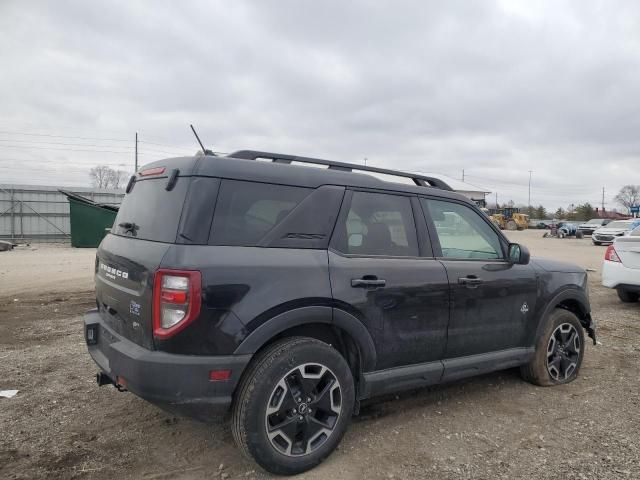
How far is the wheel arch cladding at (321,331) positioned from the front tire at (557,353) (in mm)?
1977

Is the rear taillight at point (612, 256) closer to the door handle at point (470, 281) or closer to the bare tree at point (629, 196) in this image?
the door handle at point (470, 281)

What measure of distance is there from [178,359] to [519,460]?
229 centimetres

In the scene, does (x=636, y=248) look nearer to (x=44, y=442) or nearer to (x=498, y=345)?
(x=498, y=345)

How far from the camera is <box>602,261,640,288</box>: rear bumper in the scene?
778cm

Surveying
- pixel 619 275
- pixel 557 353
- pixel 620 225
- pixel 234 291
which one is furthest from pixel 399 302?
pixel 620 225

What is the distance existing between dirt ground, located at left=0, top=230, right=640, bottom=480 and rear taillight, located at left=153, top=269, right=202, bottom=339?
101cm

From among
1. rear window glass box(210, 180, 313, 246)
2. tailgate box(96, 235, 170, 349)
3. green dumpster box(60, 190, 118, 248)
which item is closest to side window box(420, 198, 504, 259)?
rear window glass box(210, 180, 313, 246)

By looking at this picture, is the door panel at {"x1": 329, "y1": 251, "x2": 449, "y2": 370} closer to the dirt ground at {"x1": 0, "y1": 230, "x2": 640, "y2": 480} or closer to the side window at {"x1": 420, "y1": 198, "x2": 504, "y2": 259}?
the side window at {"x1": 420, "y1": 198, "x2": 504, "y2": 259}

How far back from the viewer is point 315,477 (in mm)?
2961

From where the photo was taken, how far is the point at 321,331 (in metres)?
3.20

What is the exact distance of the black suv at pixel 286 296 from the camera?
270 centimetres

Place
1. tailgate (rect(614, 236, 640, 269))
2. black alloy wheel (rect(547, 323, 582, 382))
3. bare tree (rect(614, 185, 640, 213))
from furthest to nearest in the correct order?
bare tree (rect(614, 185, 640, 213)) < tailgate (rect(614, 236, 640, 269)) < black alloy wheel (rect(547, 323, 582, 382))

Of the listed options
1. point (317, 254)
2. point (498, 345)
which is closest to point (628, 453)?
point (498, 345)

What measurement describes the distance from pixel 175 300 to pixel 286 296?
0.63 meters
